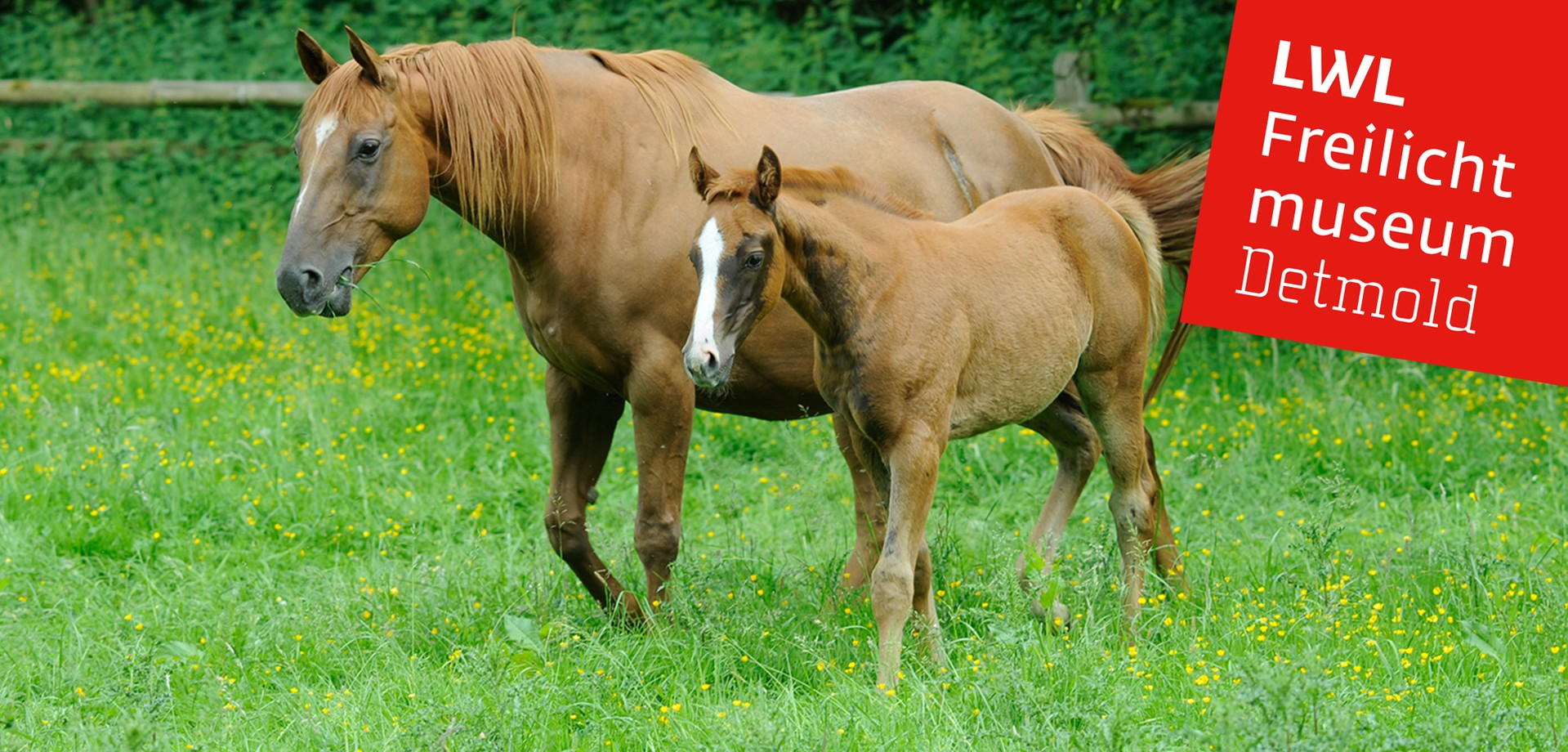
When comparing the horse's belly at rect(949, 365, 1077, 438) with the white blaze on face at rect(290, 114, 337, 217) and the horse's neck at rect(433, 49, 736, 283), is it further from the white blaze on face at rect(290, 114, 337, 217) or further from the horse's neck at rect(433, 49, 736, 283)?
the white blaze on face at rect(290, 114, 337, 217)

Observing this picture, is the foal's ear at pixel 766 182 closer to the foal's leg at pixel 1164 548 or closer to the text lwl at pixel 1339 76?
the foal's leg at pixel 1164 548

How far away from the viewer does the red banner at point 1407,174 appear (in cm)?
621

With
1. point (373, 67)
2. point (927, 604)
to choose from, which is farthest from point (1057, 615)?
point (373, 67)

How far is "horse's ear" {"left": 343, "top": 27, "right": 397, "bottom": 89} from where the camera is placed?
4.12 m

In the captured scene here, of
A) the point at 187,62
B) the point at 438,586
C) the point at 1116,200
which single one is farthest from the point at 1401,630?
→ the point at 187,62

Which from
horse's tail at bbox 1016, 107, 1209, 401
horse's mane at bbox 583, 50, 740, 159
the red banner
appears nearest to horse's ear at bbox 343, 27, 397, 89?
horse's mane at bbox 583, 50, 740, 159

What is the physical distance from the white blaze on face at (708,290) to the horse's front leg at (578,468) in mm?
1438

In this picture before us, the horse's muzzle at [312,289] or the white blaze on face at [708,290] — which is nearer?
the white blaze on face at [708,290]

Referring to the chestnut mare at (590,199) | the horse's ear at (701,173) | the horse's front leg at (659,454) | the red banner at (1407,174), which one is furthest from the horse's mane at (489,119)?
the red banner at (1407,174)

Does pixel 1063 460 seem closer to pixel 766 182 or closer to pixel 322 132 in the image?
pixel 766 182

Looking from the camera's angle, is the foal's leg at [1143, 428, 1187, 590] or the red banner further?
the red banner

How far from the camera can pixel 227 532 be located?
6.00m

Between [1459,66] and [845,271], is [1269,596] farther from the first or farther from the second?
[1459,66]

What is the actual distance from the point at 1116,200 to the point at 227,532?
377cm
